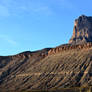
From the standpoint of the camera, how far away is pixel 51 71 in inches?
4163

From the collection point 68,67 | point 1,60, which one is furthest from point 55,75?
point 1,60

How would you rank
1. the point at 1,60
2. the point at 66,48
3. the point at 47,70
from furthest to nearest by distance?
the point at 1,60, the point at 66,48, the point at 47,70

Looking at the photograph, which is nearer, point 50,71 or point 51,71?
point 51,71

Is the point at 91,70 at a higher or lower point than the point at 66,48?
lower

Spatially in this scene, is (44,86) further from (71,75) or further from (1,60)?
(1,60)

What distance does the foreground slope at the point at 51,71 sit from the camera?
9285 centimetres

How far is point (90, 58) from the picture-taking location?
102m

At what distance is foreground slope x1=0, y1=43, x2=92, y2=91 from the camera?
92850mm

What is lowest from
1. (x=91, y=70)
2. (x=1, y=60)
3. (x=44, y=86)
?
(x=44, y=86)

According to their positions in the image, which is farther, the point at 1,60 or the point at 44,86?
the point at 1,60

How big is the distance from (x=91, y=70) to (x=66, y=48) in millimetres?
36122

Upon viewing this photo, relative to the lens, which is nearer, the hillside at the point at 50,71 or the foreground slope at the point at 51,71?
the hillside at the point at 50,71

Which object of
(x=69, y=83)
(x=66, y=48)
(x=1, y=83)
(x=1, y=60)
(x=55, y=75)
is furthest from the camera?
(x=1, y=60)

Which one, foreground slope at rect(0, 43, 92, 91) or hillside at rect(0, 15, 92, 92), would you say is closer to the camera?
hillside at rect(0, 15, 92, 92)
